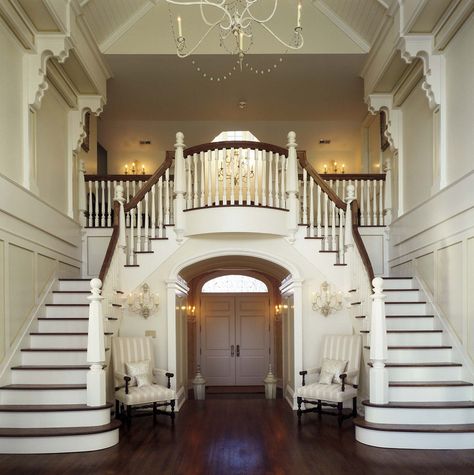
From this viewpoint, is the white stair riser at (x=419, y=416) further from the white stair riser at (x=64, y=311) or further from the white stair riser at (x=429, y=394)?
the white stair riser at (x=64, y=311)

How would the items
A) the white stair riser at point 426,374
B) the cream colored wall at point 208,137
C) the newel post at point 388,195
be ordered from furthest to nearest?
the cream colored wall at point 208,137 < the newel post at point 388,195 < the white stair riser at point 426,374

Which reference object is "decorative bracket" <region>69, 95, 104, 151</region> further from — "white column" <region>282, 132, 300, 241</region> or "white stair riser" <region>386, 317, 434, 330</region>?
"white stair riser" <region>386, 317, 434, 330</region>

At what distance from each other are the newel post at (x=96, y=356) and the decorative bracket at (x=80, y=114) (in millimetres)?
3883

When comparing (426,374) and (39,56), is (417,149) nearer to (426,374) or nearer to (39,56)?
(426,374)

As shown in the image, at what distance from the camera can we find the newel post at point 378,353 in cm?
682

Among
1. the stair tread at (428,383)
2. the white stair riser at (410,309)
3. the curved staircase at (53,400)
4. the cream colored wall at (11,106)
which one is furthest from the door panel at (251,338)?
the cream colored wall at (11,106)

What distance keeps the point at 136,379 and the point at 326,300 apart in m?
2.94

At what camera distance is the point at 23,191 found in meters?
7.49

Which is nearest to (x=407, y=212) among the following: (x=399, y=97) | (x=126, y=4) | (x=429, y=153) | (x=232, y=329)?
(x=429, y=153)

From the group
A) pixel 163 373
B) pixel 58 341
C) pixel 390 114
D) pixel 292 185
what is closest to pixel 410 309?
pixel 292 185

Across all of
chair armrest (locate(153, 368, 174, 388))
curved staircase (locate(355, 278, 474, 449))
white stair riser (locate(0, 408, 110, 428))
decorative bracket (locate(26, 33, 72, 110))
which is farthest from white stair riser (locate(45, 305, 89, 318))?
curved staircase (locate(355, 278, 474, 449))

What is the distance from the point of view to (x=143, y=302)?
9164mm

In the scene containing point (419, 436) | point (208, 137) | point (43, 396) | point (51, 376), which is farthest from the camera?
point (208, 137)

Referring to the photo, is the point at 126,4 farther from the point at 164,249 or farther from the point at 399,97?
the point at 399,97
